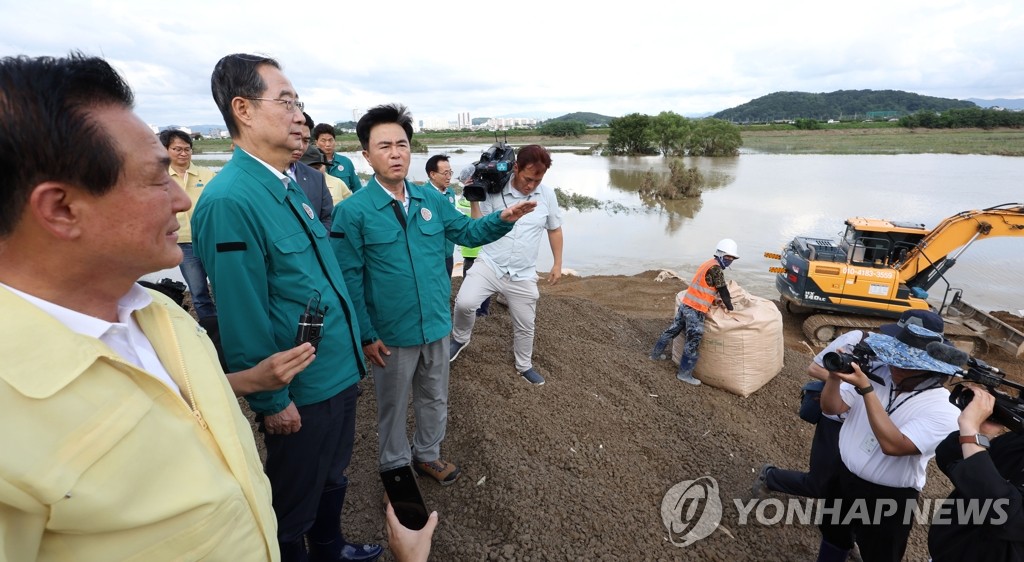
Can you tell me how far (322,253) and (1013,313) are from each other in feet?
32.6

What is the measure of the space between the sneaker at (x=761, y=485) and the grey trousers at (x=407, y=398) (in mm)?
1846

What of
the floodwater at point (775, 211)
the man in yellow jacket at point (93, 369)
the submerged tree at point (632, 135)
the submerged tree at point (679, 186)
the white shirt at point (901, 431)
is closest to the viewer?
the man in yellow jacket at point (93, 369)

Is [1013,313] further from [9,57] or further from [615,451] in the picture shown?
[9,57]

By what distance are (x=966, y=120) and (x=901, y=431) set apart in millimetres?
65537

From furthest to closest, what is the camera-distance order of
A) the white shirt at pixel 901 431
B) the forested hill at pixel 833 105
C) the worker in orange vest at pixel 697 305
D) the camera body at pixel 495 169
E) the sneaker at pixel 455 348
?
the forested hill at pixel 833 105 < the worker in orange vest at pixel 697 305 < the sneaker at pixel 455 348 < the camera body at pixel 495 169 < the white shirt at pixel 901 431

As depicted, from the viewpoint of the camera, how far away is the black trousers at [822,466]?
7.36 ft

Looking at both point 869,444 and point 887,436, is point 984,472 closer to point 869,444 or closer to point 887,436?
point 887,436

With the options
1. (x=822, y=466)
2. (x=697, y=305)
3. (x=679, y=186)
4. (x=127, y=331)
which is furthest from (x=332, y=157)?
(x=679, y=186)

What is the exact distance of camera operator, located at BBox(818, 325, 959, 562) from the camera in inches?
73.2

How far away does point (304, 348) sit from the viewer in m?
1.33

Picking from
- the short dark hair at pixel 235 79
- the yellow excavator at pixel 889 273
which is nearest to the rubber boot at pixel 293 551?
the short dark hair at pixel 235 79

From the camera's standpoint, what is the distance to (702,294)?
3.93 metres

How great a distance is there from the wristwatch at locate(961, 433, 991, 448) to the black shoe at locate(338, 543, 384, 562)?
7.52ft

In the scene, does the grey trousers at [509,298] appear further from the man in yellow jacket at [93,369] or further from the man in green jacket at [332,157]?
the man in yellow jacket at [93,369]
